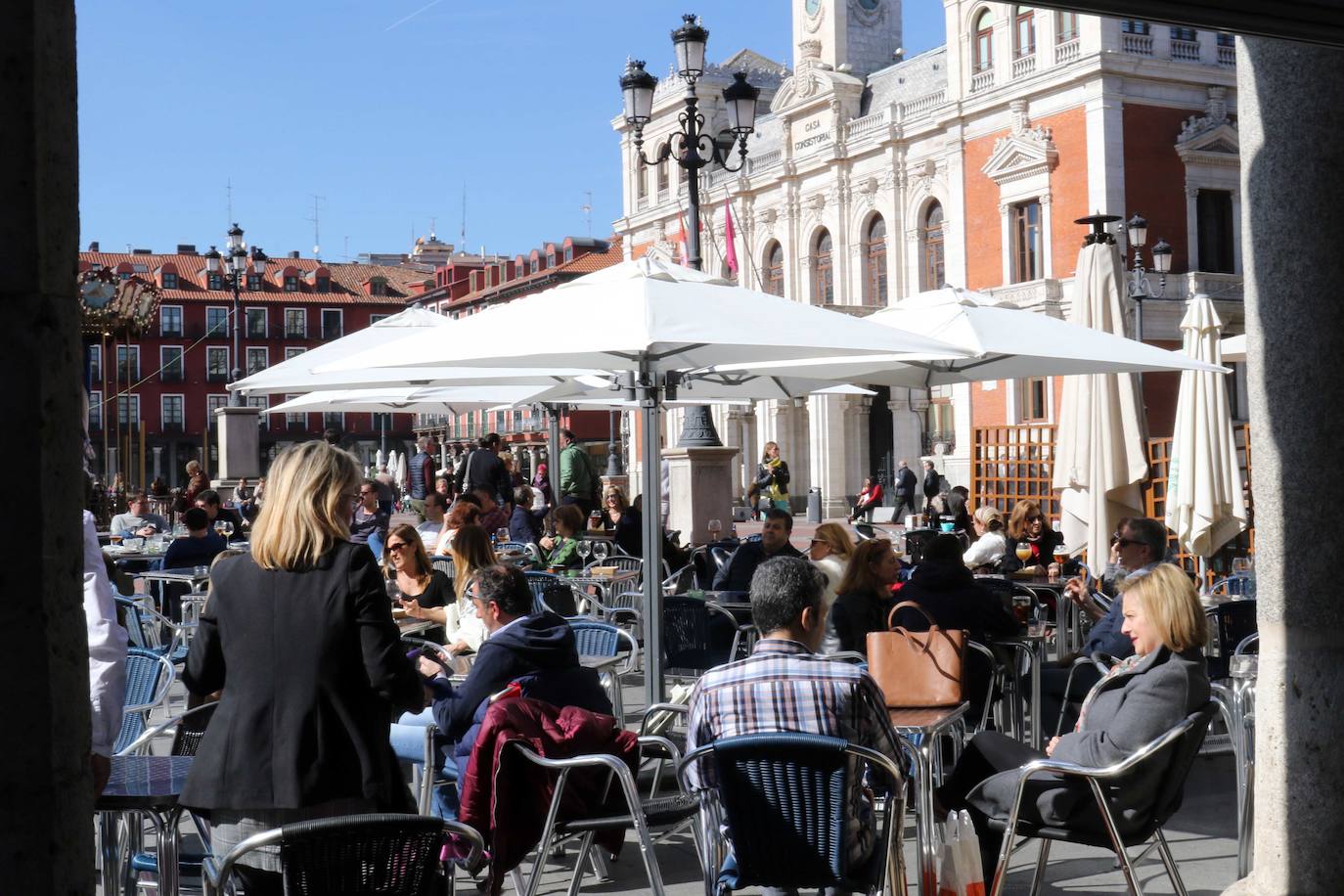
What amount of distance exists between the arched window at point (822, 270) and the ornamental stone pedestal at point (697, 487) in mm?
23136

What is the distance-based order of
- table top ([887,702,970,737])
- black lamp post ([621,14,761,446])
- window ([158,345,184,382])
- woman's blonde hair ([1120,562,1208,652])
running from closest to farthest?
woman's blonde hair ([1120,562,1208,652]) < table top ([887,702,970,737]) < black lamp post ([621,14,761,446]) < window ([158,345,184,382])

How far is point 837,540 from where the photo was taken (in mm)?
7469

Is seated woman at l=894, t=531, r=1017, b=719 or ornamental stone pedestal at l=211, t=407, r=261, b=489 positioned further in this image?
ornamental stone pedestal at l=211, t=407, r=261, b=489

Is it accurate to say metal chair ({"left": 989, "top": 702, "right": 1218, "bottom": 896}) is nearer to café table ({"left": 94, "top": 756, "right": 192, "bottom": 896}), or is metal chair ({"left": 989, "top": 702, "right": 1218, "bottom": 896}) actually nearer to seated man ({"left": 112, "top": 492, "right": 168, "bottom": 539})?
café table ({"left": 94, "top": 756, "right": 192, "bottom": 896})

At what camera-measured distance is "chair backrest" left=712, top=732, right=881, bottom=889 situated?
11.6ft

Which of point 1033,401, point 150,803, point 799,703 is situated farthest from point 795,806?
point 1033,401

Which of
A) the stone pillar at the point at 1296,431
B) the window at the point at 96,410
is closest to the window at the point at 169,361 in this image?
the window at the point at 96,410

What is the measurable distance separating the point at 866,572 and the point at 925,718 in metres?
1.64

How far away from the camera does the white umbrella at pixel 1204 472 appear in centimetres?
988

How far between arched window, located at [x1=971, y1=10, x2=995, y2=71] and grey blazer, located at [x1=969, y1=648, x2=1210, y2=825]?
29818 millimetres

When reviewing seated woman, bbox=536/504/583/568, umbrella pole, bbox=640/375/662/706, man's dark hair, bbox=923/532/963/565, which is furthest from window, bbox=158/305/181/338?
man's dark hair, bbox=923/532/963/565

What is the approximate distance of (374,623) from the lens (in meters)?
3.29

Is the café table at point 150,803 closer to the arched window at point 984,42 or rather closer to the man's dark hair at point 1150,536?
the man's dark hair at point 1150,536

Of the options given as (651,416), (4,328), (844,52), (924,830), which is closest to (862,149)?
(844,52)
